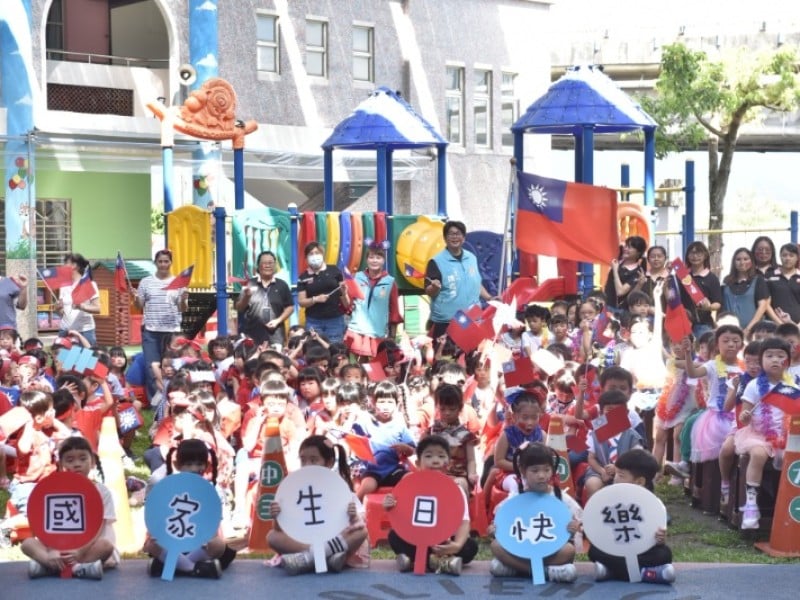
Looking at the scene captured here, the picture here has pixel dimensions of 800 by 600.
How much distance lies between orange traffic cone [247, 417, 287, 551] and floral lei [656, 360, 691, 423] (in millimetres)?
3167

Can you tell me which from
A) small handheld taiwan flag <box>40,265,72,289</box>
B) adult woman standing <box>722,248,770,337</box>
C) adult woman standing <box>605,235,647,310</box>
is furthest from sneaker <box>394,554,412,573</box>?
small handheld taiwan flag <box>40,265,72,289</box>

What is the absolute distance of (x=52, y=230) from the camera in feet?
84.5

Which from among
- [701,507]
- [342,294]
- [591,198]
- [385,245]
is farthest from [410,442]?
[385,245]

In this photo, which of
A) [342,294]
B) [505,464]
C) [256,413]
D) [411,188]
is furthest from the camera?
[411,188]

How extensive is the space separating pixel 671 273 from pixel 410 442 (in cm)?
302

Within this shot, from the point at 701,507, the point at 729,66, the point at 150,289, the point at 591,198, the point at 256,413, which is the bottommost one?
the point at 701,507

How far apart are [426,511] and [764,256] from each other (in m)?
5.90

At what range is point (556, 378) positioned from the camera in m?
9.57

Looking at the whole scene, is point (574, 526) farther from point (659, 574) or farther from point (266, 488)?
point (266, 488)

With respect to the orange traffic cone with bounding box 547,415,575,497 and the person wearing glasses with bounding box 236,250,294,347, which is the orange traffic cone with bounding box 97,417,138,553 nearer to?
the orange traffic cone with bounding box 547,415,575,497

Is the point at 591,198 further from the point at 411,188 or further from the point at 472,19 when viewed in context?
the point at 472,19

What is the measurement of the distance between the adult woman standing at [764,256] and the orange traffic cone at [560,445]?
185 inches

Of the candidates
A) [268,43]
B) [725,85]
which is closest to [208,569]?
[268,43]

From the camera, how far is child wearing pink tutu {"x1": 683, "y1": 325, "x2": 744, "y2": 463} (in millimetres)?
9047
